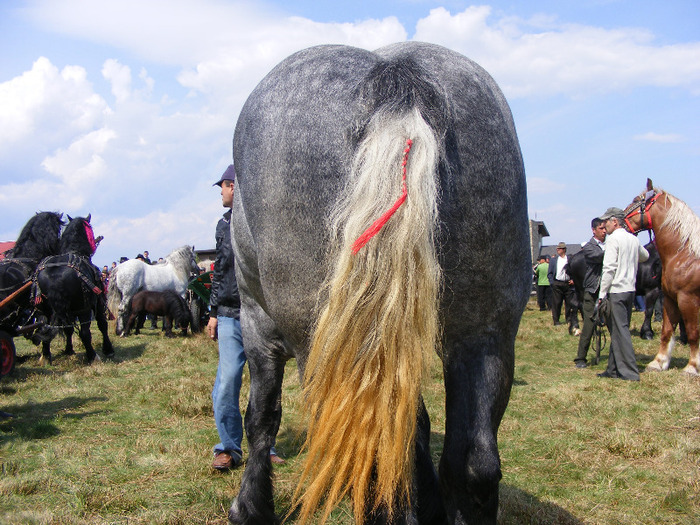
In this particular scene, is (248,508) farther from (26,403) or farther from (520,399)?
(26,403)

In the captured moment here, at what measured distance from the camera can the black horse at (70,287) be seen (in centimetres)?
839

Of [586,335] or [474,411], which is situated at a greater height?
[474,411]

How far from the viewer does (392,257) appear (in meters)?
1.40

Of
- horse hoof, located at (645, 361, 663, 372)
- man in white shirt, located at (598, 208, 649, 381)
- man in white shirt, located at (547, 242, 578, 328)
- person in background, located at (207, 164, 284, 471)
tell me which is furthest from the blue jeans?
man in white shirt, located at (547, 242, 578, 328)

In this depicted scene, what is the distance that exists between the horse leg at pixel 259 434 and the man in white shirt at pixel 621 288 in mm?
5897

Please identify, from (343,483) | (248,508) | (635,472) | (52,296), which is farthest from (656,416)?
(52,296)

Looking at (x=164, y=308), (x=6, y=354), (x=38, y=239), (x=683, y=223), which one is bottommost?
(x=6, y=354)

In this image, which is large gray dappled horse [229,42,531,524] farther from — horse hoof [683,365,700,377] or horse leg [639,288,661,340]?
horse leg [639,288,661,340]

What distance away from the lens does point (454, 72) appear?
1.62 m

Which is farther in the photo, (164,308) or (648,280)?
(164,308)

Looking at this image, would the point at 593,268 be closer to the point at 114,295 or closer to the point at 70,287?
the point at 70,287

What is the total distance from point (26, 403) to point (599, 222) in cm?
889

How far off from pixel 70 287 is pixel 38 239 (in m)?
1.20

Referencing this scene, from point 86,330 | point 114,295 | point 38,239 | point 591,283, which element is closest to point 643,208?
point 591,283
